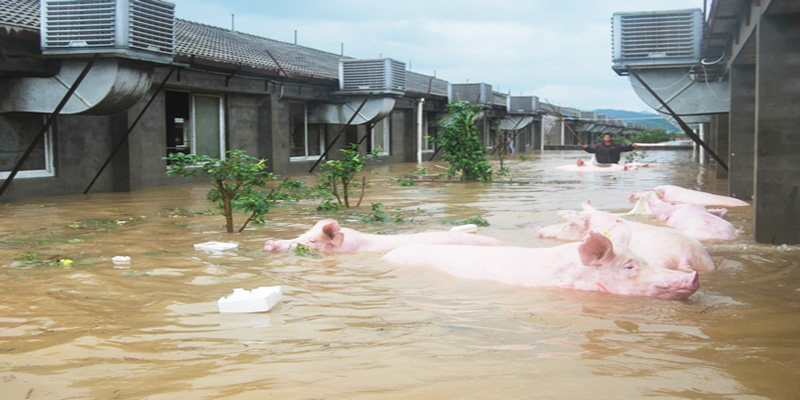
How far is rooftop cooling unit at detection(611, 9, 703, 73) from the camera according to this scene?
1273 cm

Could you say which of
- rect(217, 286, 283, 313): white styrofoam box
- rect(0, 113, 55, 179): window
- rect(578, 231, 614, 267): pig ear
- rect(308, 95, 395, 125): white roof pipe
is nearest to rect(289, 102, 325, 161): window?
rect(308, 95, 395, 125): white roof pipe

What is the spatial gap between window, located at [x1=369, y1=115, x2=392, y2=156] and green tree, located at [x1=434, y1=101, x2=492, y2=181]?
8948 mm

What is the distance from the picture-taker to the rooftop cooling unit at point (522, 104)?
35062 mm

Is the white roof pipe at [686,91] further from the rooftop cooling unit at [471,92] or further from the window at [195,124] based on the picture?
the rooftop cooling unit at [471,92]

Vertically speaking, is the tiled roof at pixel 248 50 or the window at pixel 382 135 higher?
Result: the tiled roof at pixel 248 50

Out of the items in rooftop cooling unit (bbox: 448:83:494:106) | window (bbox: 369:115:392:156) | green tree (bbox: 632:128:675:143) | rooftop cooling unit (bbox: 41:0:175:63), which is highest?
rooftop cooling unit (bbox: 448:83:494:106)

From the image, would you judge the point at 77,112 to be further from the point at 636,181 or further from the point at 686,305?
the point at 636,181

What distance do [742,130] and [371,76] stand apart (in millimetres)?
11481

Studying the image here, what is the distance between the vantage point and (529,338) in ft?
→ 12.6

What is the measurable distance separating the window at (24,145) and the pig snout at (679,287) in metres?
10.7

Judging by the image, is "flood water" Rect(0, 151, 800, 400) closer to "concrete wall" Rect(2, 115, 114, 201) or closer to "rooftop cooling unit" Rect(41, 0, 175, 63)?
"rooftop cooling unit" Rect(41, 0, 175, 63)

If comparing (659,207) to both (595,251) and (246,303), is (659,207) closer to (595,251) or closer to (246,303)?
(595,251)

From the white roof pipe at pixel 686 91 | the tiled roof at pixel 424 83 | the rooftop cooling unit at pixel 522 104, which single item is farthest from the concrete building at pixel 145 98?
the rooftop cooling unit at pixel 522 104

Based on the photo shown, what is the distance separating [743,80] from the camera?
37.0 feet
